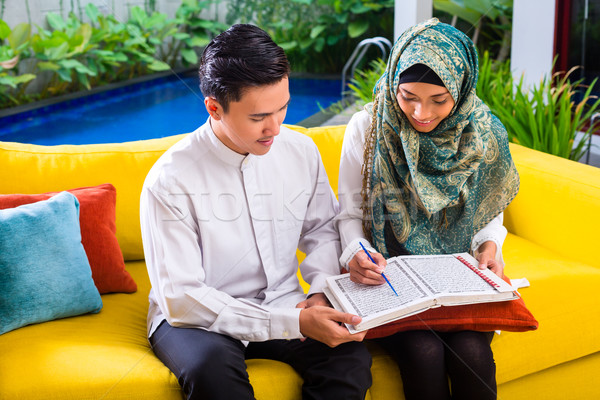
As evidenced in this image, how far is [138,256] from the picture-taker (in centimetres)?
190

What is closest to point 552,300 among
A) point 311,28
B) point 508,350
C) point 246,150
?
point 508,350

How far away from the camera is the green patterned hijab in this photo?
58.0 inches

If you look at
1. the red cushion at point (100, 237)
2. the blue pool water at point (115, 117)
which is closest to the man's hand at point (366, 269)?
the red cushion at point (100, 237)

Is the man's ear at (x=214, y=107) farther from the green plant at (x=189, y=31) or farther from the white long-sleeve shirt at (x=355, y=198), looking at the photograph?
the green plant at (x=189, y=31)

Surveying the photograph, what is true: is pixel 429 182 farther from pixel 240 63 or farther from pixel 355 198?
pixel 240 63

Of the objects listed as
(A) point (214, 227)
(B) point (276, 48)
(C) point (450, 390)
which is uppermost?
(B) point (276, 48)

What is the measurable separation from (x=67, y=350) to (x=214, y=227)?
46cm

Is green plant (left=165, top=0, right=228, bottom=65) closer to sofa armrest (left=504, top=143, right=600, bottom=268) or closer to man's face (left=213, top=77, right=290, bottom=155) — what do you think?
sofa armrest (left=504, top=143, right=600, bottom=268)

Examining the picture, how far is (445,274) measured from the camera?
136 centimetres

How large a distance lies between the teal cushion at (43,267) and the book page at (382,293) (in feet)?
2.33

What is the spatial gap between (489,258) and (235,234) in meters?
0.67

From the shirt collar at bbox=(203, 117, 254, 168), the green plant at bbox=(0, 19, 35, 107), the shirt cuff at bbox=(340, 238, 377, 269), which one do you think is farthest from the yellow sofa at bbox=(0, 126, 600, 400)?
the green plant at bbox=(0, 19, 35, 107)

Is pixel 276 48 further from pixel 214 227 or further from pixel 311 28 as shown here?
pixel 311 28

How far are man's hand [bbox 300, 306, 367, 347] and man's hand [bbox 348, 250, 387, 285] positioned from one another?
0.14m
